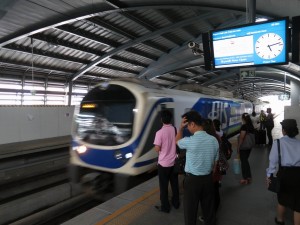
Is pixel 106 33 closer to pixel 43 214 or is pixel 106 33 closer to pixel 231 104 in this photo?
pixel 231 104

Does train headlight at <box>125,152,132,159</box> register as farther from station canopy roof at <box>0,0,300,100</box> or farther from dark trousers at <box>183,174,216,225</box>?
station canopy roof at <box>0,0,300,100</box>

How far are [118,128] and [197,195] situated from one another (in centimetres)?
320

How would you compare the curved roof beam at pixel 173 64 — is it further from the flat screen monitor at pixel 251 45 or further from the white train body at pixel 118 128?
the white train body at pixel 118 128

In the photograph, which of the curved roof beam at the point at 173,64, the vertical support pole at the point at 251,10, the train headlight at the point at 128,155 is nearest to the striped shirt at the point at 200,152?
the train headlight at the point at 128,155

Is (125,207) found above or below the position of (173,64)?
below

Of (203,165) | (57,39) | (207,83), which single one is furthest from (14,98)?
(207,83)

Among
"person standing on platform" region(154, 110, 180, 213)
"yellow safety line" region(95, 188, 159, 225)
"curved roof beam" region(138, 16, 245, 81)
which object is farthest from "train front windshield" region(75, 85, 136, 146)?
"curved roof beam" region(138, 16, 245, 81)

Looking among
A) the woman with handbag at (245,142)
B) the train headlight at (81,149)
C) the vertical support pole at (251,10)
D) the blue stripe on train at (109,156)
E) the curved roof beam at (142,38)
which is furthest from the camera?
the curved roof beam at (142,38)

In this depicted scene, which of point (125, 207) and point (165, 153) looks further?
point (125, 207)

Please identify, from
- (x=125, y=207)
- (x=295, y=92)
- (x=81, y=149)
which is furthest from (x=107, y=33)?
(x=295, y=92)

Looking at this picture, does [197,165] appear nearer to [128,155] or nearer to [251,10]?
[128,155]

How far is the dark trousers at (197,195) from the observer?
3.05 meters

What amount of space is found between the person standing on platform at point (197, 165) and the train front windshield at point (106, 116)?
9.26ft

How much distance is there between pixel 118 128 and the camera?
592 cm
